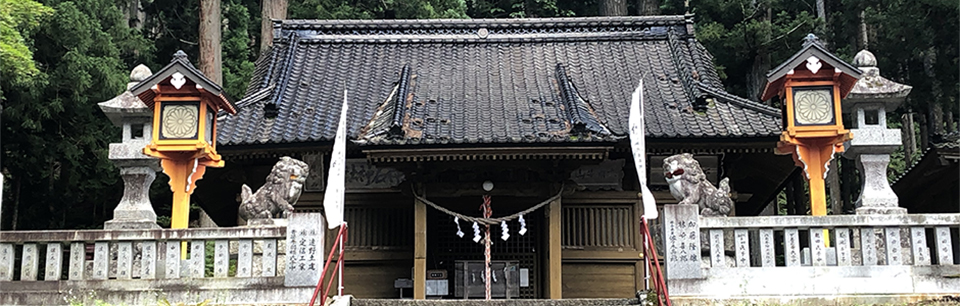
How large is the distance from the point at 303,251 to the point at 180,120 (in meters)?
2.65

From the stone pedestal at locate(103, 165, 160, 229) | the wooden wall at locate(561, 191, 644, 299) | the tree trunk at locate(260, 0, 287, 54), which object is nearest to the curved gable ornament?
the wooden wall at locate(561, 191, 644, 299)

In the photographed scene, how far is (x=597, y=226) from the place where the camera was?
14023 millimetres

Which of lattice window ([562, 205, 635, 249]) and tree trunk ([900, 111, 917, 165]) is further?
tree trunk ([900, 111, 917, 165])

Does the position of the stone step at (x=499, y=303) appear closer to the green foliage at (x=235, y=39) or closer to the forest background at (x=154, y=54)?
the forest background at (x=154, y=54)

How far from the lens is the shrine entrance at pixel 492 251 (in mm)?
13961

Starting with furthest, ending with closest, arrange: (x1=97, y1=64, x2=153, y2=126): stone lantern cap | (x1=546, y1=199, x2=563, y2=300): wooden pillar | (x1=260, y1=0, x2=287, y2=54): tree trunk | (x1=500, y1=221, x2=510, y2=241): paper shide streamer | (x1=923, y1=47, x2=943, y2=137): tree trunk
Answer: (x1=260, y1=0, x2=287, y2=54): tree trunk < (x1=923, y1=47, x2=943, y2=137): tree trunk < (x1=500, y1=221, x2=510, y2=241): paper shide streamer < (x1=546, y1=199, x2=563, y2=300): wooden pillar < (x1=97, y1=64, x2=153, y2=126): stone lantern cap

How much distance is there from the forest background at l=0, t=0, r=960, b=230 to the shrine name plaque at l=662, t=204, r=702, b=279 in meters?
6.52

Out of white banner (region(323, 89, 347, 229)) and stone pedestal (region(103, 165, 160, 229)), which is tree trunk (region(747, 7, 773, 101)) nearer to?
white banner (region(323, 89, 347, 229))

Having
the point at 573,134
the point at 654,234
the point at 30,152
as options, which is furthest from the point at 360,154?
the point at 30,152

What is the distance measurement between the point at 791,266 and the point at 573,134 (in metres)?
4.34

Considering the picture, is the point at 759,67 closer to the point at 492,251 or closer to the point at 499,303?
the point at 492,251

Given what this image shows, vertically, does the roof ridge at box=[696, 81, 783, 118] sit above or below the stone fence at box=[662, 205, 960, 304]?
above

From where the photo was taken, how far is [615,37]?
693 inches

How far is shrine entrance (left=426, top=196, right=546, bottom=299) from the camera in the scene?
14.0m
